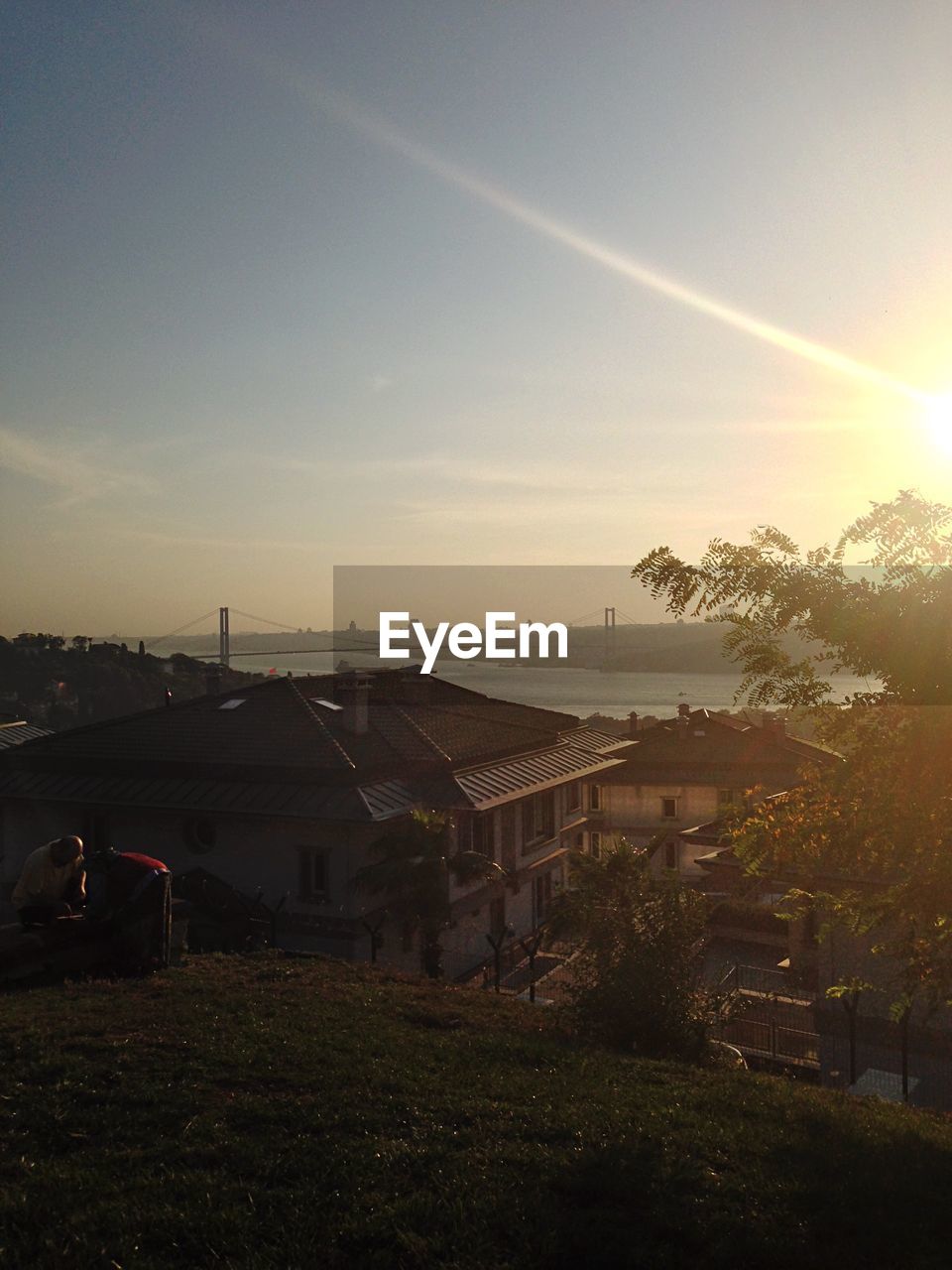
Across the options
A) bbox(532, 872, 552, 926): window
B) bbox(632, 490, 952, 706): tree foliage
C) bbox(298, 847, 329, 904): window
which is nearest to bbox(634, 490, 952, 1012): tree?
bbox(632, 490, 952, 706): tree foliage

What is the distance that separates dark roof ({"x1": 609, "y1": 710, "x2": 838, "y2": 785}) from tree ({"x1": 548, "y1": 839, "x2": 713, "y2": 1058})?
32.1 m

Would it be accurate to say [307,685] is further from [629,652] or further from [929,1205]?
[629,652]

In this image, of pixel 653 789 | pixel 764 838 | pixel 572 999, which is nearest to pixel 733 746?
pixel 653 789

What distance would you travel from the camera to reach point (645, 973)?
12555 millimetres

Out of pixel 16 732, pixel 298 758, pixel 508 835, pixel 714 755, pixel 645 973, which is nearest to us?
pixel 645 973

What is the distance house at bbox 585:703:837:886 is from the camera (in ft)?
150

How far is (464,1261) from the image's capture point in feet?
18.1

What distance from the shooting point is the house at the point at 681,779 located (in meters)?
45.6

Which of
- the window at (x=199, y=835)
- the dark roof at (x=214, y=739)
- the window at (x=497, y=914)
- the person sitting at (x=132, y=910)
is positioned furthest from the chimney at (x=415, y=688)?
the person sitting at (x=132, y=910)

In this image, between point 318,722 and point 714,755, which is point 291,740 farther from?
point 714,755

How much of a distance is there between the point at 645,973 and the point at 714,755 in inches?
1416

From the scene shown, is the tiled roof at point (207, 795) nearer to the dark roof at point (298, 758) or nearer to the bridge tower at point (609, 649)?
the dark roof at point (298, 758)

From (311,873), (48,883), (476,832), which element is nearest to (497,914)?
(476,832)

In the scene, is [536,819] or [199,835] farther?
[536,819]
